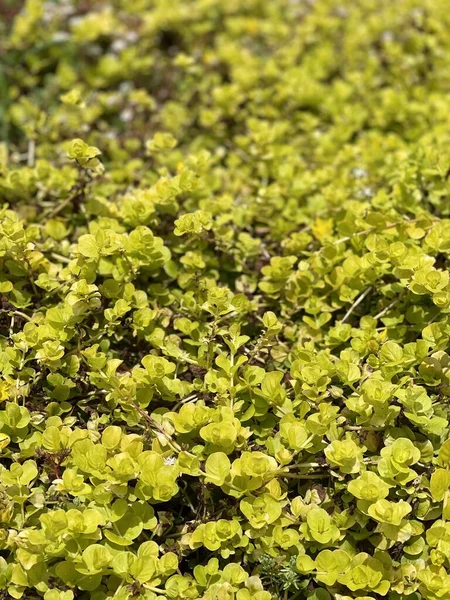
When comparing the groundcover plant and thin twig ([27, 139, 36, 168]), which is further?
thin twig ([27, 139, 36, 168])

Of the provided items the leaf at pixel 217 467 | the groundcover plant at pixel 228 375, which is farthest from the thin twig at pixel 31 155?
the leaf at pixel 217 467

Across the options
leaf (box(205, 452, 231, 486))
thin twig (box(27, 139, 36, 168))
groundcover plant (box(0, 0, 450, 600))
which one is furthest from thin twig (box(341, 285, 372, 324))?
thin twig (box(27, 139, 36, 168))

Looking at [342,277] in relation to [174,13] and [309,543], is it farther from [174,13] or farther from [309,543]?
[174,13]

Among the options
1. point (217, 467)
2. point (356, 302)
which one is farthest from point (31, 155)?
point (217, 467)

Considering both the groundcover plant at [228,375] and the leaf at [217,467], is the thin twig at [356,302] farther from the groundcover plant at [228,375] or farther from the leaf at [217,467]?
the leaf at [217,467]

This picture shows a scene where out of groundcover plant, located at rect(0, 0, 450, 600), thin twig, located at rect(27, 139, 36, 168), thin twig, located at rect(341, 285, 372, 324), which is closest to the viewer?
groundcover plant, located at rect(0, 0, 450, 600)

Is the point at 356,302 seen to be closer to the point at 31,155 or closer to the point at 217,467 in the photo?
the point at 217,467

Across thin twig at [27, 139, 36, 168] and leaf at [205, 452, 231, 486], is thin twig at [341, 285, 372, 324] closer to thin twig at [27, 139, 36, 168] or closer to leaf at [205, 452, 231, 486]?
leaf at [205, 452, 231, 486]

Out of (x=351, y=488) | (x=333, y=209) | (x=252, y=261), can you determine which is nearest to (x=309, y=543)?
(x=351, y=488)
